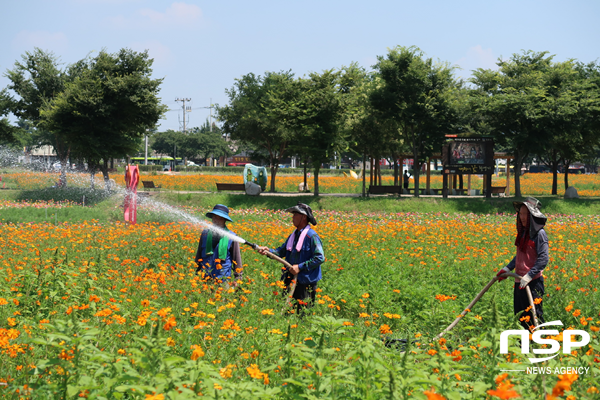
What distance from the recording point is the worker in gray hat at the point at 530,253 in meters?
5.55

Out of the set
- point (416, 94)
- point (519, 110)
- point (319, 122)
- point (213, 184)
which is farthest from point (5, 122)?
point (519, 110)

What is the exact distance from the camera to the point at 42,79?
33500mm

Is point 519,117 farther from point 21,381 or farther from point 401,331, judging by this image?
point 21,381

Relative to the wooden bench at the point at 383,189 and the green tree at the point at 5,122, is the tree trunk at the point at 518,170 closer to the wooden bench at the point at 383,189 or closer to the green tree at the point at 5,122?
the wooden bench at the point at 383,189

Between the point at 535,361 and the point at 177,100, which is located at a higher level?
the point at 177,100

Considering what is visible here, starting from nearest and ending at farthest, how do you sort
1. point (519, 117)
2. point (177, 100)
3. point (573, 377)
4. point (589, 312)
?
point (573, 377) → point (589, 312) → point (519, 117) → point (177, 100)

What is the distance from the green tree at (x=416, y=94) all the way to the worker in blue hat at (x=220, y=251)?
22.2m

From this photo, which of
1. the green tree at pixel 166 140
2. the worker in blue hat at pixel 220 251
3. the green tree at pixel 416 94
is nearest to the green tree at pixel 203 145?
the green tree at pixel 166 140

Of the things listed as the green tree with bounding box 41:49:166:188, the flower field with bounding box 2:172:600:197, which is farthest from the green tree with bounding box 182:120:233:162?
the green tree with bounding box 41:49:166:188

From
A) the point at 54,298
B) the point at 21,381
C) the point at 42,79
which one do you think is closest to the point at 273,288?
the point at 54,298

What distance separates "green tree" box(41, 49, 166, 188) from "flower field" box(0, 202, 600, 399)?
17723mm

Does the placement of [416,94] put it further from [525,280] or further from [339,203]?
[525,280]

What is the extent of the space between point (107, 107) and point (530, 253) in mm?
25165

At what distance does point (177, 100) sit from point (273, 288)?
9294 centimetres
